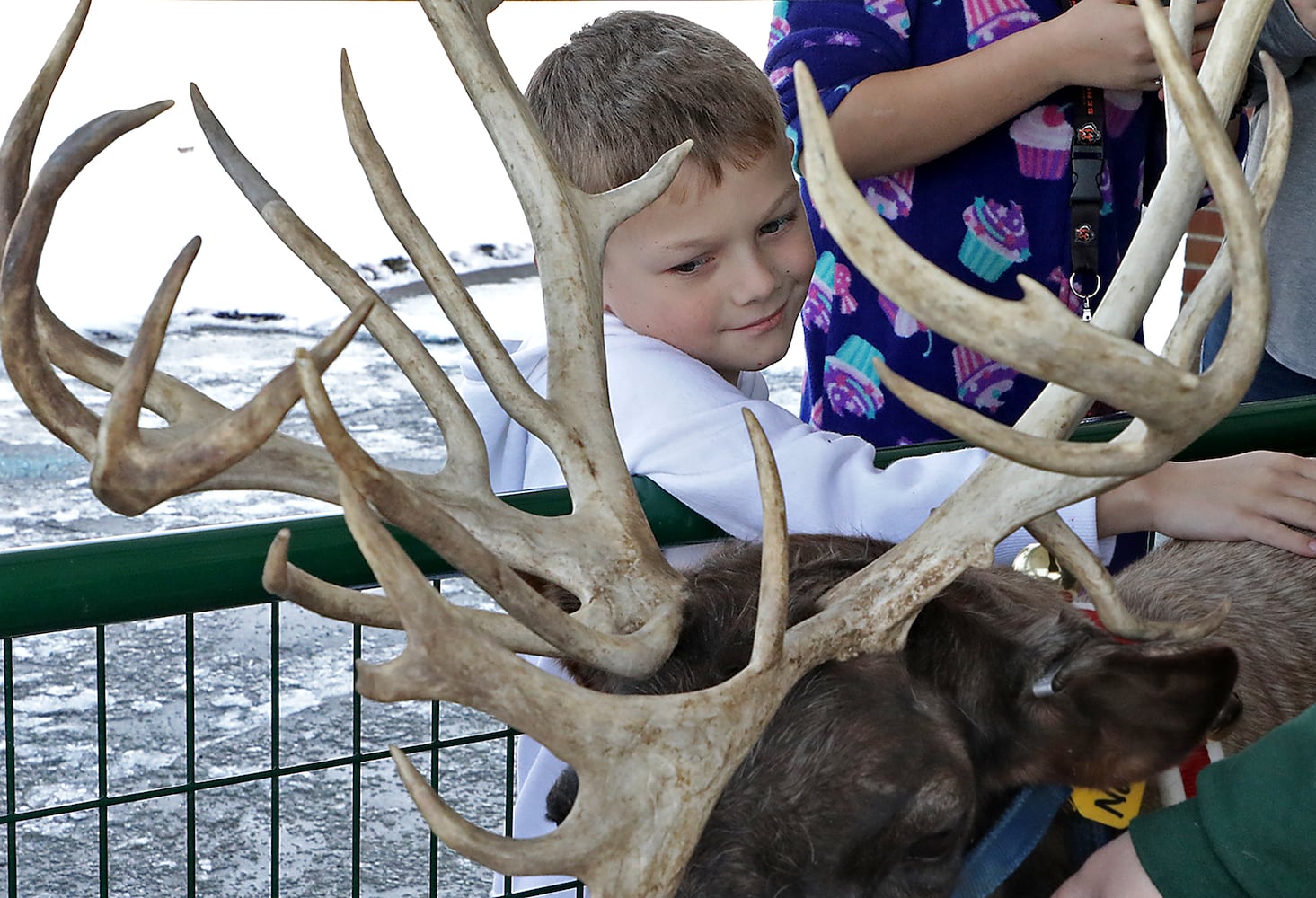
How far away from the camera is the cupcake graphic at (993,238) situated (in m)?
2.70

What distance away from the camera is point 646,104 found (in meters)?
2.29

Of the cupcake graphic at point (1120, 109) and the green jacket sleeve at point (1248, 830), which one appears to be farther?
the cupcake graphic at point (1120, 109)

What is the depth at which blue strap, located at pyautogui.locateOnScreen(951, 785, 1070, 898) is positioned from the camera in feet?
5.32

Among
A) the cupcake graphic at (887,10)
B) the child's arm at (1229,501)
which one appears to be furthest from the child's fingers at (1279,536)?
the cupcake graphic at (887,10)

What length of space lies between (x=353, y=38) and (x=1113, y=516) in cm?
1528

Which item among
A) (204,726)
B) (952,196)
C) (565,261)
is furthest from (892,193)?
(204,726)

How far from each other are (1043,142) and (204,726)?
10.5 ft

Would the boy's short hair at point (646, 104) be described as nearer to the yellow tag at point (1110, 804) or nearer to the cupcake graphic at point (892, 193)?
the cupcake graphic at point (892, 193)

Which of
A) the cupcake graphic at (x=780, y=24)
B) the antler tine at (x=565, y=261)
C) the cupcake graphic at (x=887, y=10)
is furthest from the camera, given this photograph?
the cupcake graphic at (x=780, y=24)

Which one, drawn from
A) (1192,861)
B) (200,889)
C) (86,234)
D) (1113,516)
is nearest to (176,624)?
(200,889)

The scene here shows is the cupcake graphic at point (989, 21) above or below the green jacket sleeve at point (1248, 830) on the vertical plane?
above

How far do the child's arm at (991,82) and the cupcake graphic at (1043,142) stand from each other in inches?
5.4

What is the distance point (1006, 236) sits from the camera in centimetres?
271

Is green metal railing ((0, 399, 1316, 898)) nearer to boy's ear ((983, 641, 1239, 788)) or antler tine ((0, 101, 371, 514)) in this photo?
antler tine ((0, 101, 371, 514))
